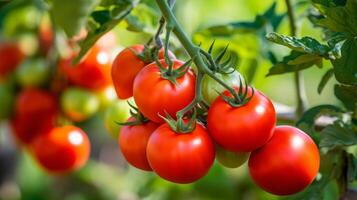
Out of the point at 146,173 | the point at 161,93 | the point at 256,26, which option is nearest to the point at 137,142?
the point at 161,93

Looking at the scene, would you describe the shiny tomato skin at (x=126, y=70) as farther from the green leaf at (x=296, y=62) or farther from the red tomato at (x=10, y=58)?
the red tomato at (x=10, y=58)

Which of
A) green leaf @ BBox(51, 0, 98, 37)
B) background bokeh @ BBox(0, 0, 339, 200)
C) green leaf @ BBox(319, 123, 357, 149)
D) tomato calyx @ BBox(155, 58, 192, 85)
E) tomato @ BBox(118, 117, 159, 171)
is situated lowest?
background bokeh @ BBox(0, 0, 339, 200)

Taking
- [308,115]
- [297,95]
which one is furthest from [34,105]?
[308,115]

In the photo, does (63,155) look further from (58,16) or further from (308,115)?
(58,16)

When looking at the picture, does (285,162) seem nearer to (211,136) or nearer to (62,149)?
(211,136)

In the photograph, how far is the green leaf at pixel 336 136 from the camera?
113cm

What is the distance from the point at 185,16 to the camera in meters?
2.30

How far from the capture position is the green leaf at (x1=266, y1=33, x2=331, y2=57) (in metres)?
1.03

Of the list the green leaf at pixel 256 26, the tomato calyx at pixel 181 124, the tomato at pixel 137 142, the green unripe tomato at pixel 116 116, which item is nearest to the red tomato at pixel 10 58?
the green unripe tomato at pixel 116 116

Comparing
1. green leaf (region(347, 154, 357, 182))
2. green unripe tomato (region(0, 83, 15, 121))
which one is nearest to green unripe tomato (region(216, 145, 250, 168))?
green leaf (region(347, 154, 357, 182))

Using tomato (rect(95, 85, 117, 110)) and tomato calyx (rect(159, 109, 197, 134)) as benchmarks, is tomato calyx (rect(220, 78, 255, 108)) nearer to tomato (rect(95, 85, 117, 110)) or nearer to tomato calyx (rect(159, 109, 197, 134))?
tomato calyx (rect(159, 109, 197, 134))

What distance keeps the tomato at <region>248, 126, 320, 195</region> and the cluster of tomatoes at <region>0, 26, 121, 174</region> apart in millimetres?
661

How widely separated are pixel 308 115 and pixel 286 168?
244mm

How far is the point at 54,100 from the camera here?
69.3 inches
